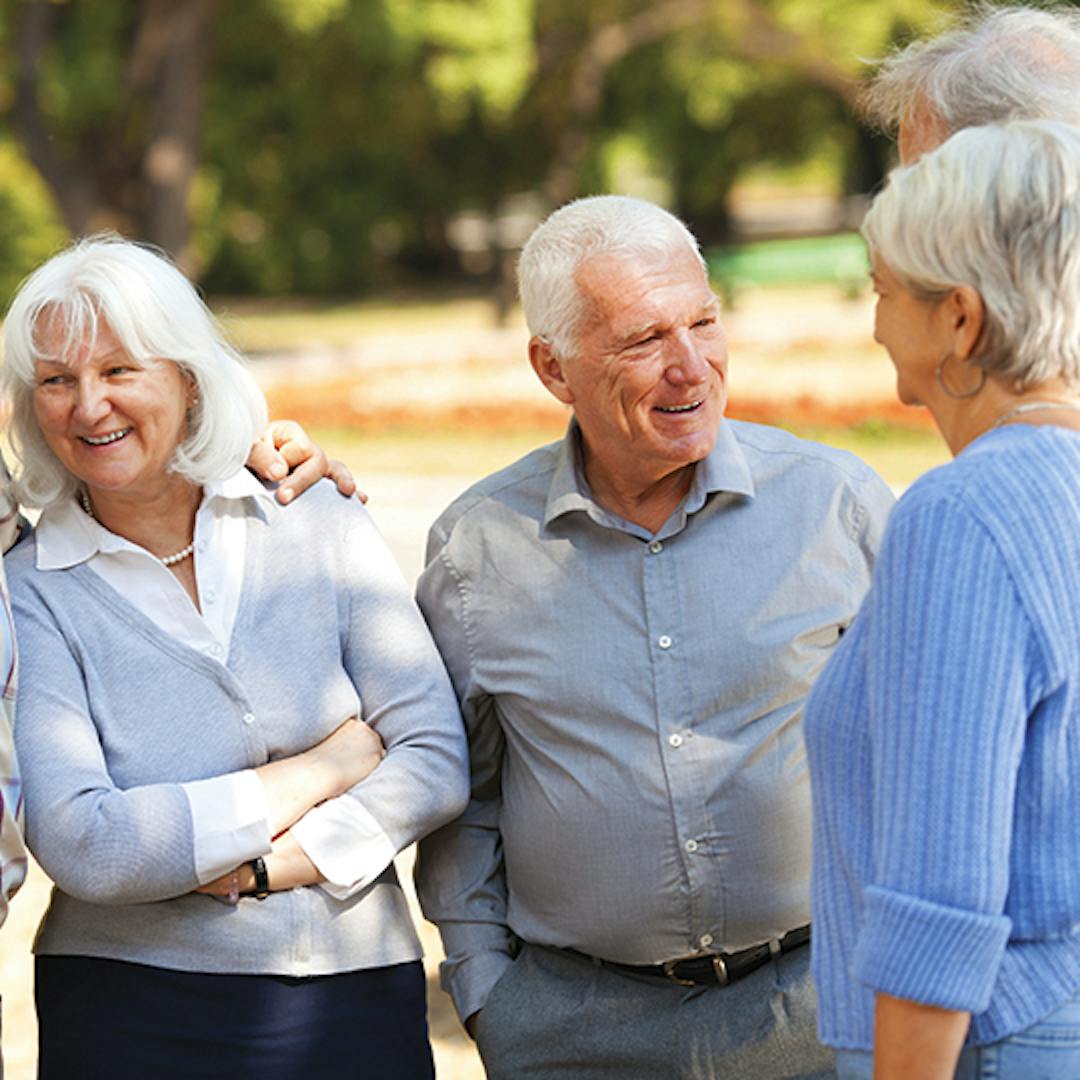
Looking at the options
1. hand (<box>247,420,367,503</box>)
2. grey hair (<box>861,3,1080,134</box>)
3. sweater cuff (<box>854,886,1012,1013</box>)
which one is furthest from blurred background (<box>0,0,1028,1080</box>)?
sweater cuff (<box>854,886,1012,1013</box>)

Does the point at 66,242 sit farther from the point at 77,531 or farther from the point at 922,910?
the point at 922,910

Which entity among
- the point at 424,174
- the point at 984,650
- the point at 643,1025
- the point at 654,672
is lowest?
the point at 424,174

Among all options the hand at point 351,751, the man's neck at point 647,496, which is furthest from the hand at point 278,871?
the man's neck at point 647,496

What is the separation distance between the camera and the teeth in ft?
8.44

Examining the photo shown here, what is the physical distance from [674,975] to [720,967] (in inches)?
3.0

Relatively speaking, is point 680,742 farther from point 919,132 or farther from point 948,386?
point 919,132

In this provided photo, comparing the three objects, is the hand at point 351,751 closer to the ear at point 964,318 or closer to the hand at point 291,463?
the hand at point 291,463

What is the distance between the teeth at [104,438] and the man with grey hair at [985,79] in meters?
1.35

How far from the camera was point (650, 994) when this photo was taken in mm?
2695

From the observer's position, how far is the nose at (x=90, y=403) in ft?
8.30

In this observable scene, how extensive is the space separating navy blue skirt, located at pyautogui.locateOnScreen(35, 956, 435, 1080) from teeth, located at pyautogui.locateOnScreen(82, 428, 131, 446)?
81cm

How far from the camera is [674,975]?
267cm

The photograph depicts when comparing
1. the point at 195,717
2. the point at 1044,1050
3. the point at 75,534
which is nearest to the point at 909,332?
the point at 1044,1050

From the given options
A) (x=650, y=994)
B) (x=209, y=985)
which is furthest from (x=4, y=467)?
(x=650, y=994)
